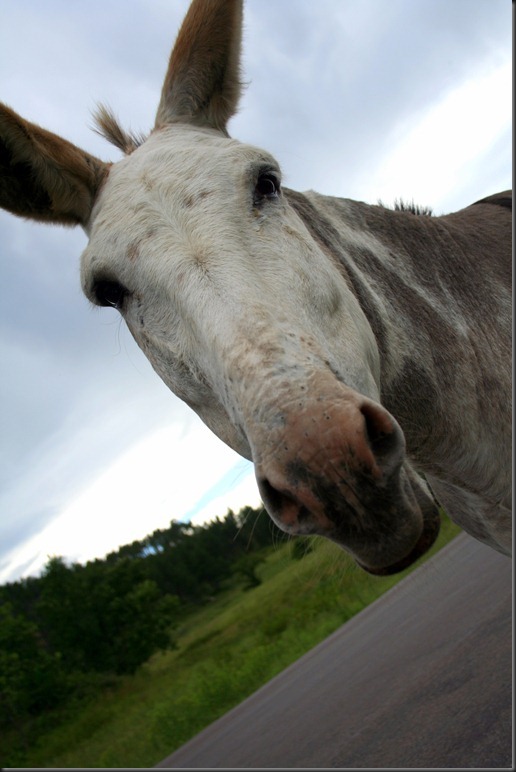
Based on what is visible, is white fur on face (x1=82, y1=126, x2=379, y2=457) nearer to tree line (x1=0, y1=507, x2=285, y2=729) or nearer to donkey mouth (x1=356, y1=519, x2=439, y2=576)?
donkey mouth (x1=356, y1=519, x2=439, y2=576)

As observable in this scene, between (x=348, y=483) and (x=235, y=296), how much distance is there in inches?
31.3

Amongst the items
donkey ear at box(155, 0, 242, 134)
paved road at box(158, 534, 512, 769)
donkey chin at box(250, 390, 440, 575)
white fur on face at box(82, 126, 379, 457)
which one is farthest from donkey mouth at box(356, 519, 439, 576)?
donkey ear at box(155, 0, 242, 134)

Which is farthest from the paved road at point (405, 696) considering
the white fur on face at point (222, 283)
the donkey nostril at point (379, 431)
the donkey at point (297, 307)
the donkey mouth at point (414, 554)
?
the donkey nostril at point (379, 431)

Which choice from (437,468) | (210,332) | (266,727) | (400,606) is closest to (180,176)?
(210,332)

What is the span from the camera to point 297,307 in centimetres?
213

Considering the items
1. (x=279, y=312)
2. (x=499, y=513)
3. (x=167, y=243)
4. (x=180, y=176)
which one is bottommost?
(x=499, y=513)

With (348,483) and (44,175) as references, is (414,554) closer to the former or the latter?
(348,483)

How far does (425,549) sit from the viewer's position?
6.31 ft

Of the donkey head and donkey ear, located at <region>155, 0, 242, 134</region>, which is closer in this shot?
the donkey head

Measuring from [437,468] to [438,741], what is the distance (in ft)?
9.02

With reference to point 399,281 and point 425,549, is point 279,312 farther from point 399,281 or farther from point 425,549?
point 399,281

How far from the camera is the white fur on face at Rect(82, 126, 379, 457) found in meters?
1.95

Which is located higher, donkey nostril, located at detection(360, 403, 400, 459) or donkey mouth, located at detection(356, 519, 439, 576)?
donkey nostril, located at detection(360, 403, 400, 459)

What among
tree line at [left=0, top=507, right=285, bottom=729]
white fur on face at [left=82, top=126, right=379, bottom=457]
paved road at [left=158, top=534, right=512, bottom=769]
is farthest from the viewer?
tree line at [left=0, top=507, right=285, bottom=729]
